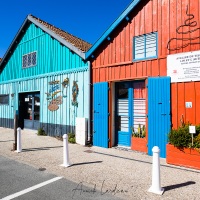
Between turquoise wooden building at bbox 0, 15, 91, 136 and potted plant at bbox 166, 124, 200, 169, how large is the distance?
429cm

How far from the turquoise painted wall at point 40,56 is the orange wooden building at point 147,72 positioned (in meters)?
1.63

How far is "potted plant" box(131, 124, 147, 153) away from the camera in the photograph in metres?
7.86

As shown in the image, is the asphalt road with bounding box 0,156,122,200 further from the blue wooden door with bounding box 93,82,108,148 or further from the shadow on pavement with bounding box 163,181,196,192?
the blue wooden door with bounding box 93,82,108,148

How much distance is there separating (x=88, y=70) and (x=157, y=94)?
11.1 ft

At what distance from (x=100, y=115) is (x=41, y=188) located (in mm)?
4628

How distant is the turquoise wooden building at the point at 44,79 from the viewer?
10219 mm

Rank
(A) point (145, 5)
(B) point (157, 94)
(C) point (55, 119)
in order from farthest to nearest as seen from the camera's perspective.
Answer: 1. (C) point (55, 119)
2. (A) point (145, 5)
3. (B) point (157, 94)

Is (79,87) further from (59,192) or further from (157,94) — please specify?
(59,192)

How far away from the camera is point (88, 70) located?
9508mm

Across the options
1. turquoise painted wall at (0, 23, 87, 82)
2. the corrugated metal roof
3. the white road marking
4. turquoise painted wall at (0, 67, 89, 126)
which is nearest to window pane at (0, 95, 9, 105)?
turquoise painted wall at (0, 67, 89, 126)

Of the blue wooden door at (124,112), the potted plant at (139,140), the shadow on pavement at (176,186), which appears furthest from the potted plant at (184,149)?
the blue wooden door at (124,112)

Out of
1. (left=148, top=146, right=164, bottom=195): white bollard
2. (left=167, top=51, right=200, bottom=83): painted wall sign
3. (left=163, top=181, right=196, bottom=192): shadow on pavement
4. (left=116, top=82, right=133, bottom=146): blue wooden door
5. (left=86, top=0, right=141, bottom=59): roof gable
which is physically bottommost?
(left=163, top=181, right=196, bottom=192): shadow on pavement

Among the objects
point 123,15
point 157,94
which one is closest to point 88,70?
point 123,15

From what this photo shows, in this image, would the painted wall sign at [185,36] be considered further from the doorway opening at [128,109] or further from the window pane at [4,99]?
the window pane at [4,99]
